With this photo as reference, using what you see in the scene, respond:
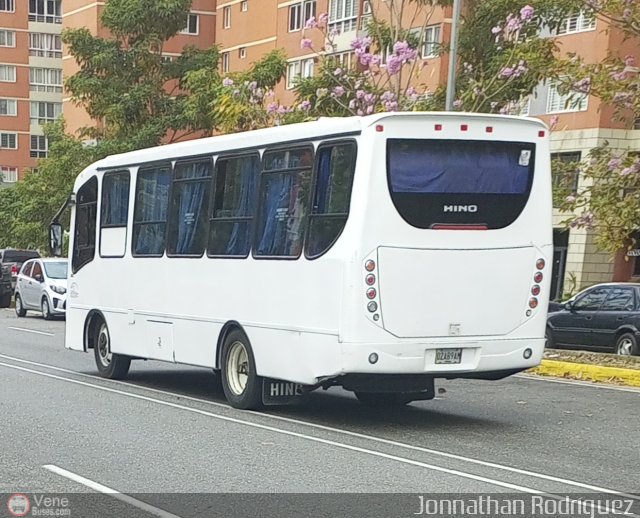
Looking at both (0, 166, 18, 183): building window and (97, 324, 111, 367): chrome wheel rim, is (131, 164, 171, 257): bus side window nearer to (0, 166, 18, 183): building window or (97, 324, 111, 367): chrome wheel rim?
(97, 324, 111, 367): chrome wheel rim

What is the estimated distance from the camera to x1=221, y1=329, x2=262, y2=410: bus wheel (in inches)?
458

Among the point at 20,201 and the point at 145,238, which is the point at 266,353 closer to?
the point at 145,238

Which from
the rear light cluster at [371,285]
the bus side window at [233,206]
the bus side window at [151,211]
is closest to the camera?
the rear light cluster at [371,285]

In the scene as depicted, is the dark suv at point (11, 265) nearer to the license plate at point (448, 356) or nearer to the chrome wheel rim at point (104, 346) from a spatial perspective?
the chrome wheel rim at point (104, 346)

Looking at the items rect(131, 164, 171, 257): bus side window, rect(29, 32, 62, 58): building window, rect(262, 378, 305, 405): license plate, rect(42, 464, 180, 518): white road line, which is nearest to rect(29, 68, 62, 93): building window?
rect(29, 32, 62, 58): building window

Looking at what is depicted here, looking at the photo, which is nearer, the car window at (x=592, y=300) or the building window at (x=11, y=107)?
the car window at (x=592, y=300)

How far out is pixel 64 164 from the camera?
39.8m

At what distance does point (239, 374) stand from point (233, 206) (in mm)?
1909

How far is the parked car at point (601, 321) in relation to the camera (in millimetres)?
20562

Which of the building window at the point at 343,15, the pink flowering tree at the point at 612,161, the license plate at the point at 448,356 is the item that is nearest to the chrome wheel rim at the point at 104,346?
the license plate at the point at 448,356

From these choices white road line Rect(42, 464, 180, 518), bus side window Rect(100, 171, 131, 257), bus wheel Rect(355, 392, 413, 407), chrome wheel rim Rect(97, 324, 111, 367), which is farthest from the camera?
chrome wheel rim Rect(97, 324, 111, 367)

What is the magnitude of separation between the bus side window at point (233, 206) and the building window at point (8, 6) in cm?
7427

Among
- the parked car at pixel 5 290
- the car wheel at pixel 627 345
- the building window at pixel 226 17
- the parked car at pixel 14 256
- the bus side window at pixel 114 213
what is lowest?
the parked car at pixel 5 290

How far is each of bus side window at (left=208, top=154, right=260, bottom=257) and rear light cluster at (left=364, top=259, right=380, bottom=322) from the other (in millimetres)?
2097
